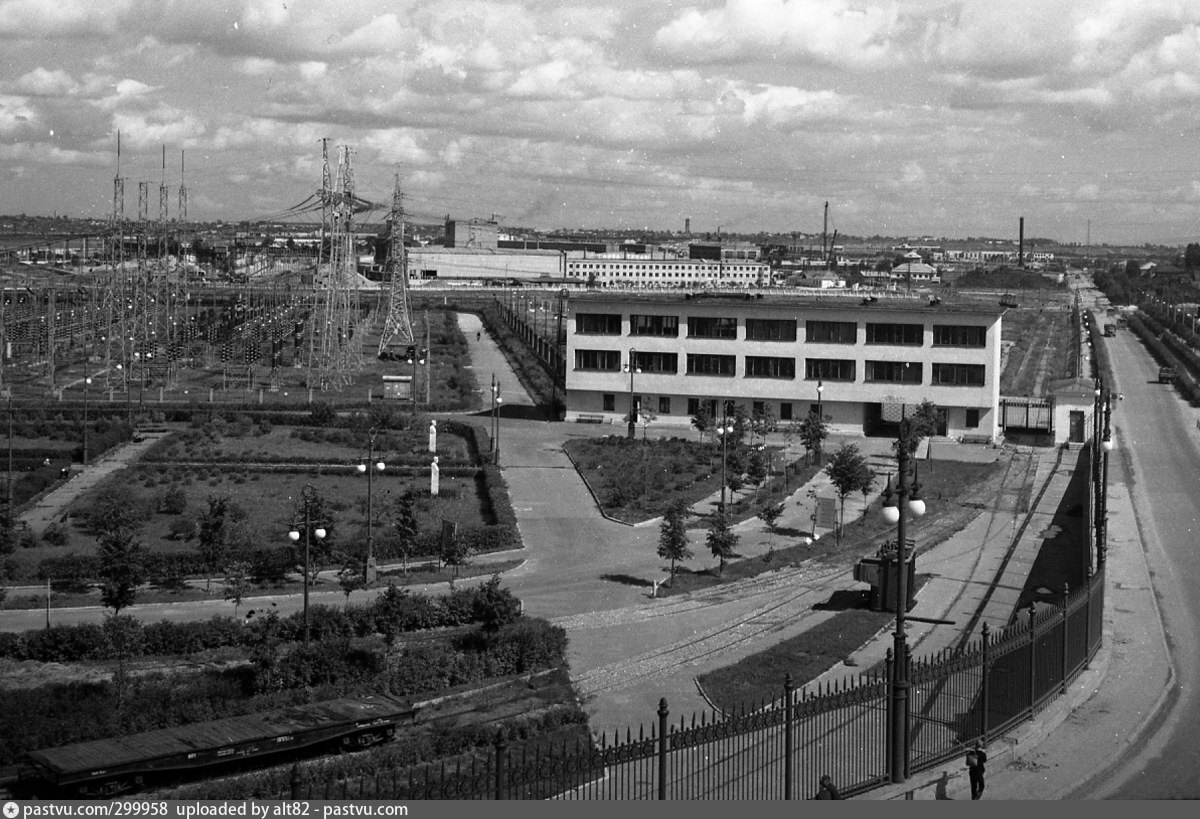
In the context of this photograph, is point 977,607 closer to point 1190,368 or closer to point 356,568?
point 356,568

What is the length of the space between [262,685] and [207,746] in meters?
2.49

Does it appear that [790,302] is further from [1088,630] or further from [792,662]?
[1088,630]

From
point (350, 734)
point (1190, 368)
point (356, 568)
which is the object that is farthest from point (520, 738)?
point (1190, 368)

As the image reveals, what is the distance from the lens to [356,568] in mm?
19406

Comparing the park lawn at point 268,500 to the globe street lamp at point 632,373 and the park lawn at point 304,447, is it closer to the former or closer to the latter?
the park lawn at point 304,447

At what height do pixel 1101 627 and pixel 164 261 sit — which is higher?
pixel 164 261

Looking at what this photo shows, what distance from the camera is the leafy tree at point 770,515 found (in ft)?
76.7

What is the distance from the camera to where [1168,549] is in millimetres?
20672

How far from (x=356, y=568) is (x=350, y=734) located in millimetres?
7214

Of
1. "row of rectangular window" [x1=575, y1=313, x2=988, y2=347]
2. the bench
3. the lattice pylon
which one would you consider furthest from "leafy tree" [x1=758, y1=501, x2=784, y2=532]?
A: the lattice pylon

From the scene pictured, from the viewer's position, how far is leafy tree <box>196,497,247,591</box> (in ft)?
65.1

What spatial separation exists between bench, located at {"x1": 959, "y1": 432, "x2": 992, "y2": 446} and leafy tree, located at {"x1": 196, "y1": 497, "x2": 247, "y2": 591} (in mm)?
19606

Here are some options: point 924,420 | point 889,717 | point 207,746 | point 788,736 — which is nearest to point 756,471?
point 924,420

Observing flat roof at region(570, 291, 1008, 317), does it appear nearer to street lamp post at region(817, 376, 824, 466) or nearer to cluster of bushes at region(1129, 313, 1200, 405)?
street lamp post at region(817, 376, 824, 466)
